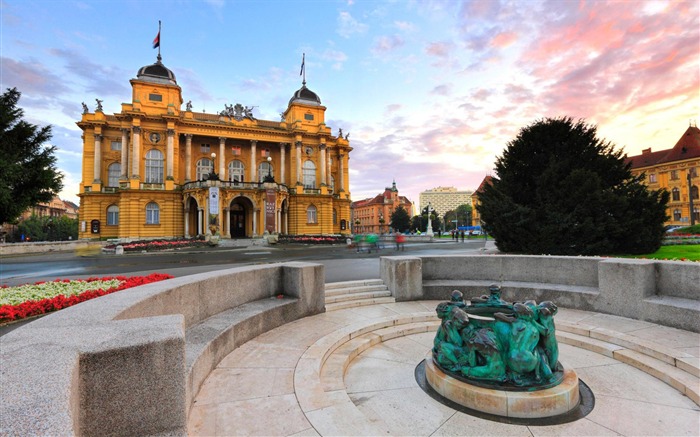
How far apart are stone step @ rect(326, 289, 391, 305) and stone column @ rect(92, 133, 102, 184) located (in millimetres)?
50002

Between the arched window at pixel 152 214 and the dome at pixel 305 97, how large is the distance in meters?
26.8

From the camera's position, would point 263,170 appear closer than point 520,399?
No

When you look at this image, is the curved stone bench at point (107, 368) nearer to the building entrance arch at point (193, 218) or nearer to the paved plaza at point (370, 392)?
the paved plaza at point (370, 392)

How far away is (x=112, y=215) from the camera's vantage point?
4453 centimetres

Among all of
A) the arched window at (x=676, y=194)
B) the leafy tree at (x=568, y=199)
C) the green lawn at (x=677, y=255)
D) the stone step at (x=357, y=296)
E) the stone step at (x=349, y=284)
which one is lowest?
the stone step at (x=357, y=296)

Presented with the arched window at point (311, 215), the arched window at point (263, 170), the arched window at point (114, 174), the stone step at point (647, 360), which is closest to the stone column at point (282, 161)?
the arched window at point (263, 170)

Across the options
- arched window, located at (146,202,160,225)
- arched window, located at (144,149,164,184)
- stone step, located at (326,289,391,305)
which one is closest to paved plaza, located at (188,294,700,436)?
stone step, located at (326,289,391,305)

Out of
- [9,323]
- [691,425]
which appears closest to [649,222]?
[691,425]

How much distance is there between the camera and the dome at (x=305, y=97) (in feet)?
180

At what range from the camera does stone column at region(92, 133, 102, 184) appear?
44.1 meters

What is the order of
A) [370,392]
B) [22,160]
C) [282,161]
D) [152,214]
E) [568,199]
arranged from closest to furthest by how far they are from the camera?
[370,392] < [568,199] < [22,160] < [152,214] < [282,161]

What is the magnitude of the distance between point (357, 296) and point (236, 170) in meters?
47.9

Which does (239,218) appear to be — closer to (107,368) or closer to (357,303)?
(357,303)

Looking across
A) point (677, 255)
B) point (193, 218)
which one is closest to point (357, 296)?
point (677, 255)
